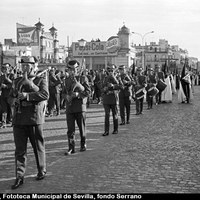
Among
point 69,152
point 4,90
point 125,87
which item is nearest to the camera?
point 69,152

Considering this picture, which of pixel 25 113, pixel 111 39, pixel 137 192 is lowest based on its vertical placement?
pixel 137 192

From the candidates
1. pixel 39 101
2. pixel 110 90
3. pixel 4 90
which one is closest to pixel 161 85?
pixel 110 90

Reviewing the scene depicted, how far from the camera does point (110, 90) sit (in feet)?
33.8

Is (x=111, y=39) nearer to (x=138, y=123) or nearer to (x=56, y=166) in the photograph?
(x=138, y=123)

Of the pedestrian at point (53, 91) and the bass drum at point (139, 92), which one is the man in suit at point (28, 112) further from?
the bass drum at point (139, 92)

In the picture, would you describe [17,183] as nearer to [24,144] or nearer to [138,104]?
[24,144]

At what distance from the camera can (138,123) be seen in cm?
1254

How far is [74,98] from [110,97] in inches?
92.6

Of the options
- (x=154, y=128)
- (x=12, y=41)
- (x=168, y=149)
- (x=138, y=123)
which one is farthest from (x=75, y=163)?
(x=12, y=41)

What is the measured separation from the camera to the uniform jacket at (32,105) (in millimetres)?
5715

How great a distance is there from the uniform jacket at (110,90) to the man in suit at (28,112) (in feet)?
14.4

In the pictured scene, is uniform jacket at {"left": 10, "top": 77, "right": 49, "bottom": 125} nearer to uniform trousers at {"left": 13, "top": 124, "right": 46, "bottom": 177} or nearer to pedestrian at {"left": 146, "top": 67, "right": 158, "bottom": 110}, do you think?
uniform trousers at {"left": 13, "top": 124, "right": 46, "bottom": 177}

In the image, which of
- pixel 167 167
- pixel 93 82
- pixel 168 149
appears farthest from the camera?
pixel 93 82

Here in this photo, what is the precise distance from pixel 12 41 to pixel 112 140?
80534 mm
